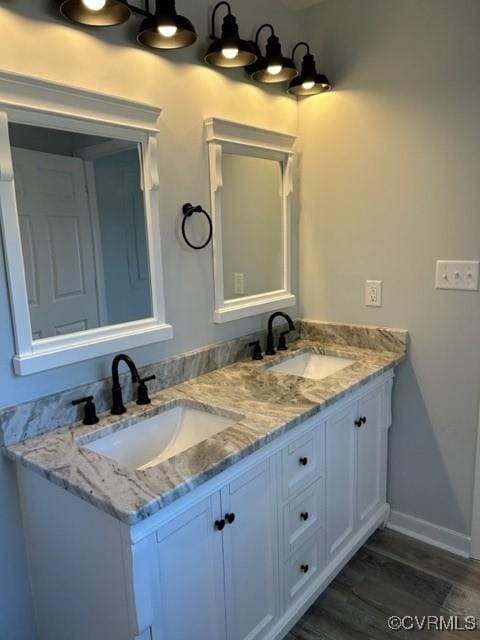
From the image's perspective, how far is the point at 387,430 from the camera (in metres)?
2.28

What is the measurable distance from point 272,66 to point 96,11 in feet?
2.72

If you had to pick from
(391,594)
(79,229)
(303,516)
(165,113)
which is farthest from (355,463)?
(165,113)

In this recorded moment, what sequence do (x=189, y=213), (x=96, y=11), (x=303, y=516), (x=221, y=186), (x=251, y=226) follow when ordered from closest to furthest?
(x=96, y=11), (x=303, y=516), (x=189, y=213), (x=221, y=186), (x=251, y=226)

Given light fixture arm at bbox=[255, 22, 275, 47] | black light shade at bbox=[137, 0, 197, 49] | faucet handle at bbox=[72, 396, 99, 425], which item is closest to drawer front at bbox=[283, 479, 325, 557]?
faucet handle at bbox=[72, 396, 99, 425]

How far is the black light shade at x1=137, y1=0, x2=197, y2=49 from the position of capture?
150 centimetres

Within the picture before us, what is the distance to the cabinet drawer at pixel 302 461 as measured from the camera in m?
1.58

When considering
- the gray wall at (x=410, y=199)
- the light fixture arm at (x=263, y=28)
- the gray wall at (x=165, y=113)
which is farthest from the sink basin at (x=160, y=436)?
the light fixture arm at (x=263, y=28)

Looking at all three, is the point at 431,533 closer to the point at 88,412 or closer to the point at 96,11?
the point at 88,412

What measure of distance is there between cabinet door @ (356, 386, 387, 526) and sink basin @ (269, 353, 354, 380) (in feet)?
0.79

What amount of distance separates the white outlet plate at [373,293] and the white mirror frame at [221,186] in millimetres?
371

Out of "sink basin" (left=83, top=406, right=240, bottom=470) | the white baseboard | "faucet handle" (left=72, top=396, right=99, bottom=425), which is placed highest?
"faucet handle" (left=72, top=396, right=99, bottom=425)

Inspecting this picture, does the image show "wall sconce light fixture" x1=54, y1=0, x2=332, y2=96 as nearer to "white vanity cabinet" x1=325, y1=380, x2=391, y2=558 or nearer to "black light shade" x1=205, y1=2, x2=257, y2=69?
"black light shade" x1=205, y1=2, x2=257, y2=69

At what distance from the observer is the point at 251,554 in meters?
1.46

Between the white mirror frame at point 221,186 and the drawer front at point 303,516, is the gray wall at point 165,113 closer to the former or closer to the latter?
the white mirror frame at point 221,186
